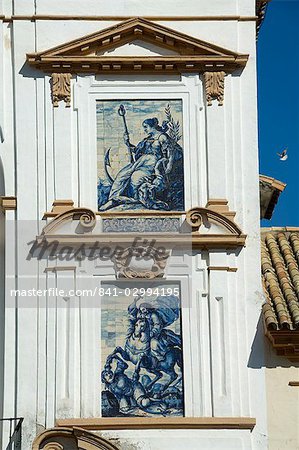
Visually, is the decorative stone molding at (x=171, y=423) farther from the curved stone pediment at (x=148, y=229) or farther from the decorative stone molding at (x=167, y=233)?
the curved stone pediment at (x=148, y=229)

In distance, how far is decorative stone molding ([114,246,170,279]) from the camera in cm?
2330

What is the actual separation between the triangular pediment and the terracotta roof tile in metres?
2.89

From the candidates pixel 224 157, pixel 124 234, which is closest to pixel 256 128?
pixel 224 157

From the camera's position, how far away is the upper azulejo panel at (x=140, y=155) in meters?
23.6

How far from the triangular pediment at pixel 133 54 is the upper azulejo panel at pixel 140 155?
20.9 inches

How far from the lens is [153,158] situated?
78.1 ft

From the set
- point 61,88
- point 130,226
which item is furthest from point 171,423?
point 61,88

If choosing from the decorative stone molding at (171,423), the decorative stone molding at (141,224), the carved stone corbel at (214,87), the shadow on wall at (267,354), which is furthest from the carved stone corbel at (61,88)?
the decorative stone molding at (171,423)

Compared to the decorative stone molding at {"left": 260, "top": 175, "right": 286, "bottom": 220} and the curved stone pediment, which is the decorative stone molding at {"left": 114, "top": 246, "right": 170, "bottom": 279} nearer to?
the curved stone pediment

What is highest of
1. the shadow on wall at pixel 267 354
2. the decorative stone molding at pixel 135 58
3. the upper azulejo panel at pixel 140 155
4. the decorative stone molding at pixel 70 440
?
the decorative stone molding at pixel 135 58

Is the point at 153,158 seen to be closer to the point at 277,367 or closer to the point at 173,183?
the point at 173,183

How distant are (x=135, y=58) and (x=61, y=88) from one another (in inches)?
43.8

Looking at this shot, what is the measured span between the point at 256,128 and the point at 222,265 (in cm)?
208

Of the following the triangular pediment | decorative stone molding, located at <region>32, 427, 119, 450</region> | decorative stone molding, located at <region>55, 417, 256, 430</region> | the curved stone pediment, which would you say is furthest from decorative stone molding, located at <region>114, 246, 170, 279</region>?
the triangular pediment
